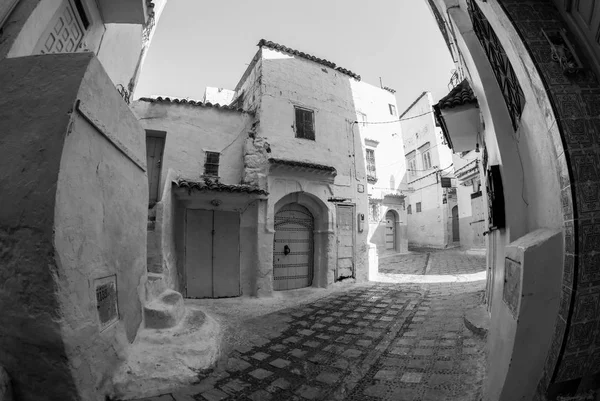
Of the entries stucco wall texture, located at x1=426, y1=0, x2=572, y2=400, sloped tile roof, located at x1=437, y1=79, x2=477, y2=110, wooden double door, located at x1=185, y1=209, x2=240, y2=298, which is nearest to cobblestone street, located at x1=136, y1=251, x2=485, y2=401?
stucco wall texture, located at x1=426, y1=0, x2=572, y2=400

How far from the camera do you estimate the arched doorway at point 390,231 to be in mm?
17203

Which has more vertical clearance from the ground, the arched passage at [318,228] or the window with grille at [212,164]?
the window with grille at [212,164]

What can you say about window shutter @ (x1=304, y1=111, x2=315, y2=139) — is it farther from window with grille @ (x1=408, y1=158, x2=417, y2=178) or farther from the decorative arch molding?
window with grille @ (x1=408, y1=158, x2=417, y2=178)

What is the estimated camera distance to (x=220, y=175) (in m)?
8.19

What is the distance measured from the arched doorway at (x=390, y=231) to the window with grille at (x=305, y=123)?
1058cm

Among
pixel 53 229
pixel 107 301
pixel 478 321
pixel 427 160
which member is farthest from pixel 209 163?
pixel 427 160

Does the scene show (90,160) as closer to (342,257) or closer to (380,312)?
(380,312)

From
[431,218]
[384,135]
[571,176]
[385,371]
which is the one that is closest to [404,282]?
[385,371]

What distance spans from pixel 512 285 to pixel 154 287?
15.5 ft

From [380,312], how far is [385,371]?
2435 millimetres

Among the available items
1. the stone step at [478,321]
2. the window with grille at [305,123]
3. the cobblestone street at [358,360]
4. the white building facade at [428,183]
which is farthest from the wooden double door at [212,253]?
the white building facade at [428,183]

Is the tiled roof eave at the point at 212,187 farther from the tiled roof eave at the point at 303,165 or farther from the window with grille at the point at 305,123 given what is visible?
the window with grille at the point at 305,123

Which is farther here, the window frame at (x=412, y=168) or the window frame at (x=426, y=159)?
the window frame at (x=412, y=168)

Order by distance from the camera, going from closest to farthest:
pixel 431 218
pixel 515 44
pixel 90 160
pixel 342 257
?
pixel 515 44, pixel 90 160, pixel 342 257, pixel 431 218
